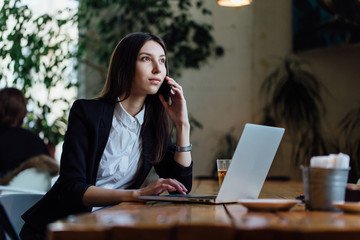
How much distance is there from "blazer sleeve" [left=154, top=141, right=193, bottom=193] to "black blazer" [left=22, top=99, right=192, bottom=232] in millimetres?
113

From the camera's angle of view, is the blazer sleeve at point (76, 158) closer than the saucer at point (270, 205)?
No

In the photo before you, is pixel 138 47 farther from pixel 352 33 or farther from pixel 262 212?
pixel 352 33

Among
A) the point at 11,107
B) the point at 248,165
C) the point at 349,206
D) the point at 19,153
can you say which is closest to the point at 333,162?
the point at 349,206

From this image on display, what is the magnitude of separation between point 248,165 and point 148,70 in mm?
749

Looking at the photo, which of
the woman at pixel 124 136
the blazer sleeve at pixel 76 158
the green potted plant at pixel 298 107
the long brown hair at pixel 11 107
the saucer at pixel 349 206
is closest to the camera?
the saucer at pixel 349 206

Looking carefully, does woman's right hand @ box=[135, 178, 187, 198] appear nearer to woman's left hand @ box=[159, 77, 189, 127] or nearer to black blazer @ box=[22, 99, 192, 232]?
black blazer @ box=[22, 99, 192, 232]

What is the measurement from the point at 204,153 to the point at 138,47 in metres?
3.11

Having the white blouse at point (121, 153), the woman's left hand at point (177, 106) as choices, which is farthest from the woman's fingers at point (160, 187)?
the woman's left hand at point (177, 106)

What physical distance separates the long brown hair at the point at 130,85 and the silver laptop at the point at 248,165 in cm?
57

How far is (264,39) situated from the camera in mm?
4934

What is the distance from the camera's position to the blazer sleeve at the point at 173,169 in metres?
2.04

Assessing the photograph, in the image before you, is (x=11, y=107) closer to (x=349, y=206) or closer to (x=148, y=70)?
(x=148, y=70)

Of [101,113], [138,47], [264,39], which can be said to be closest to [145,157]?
[101,113]

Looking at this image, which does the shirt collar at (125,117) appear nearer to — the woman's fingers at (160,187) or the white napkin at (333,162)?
the woman's fingers at (160,187)
